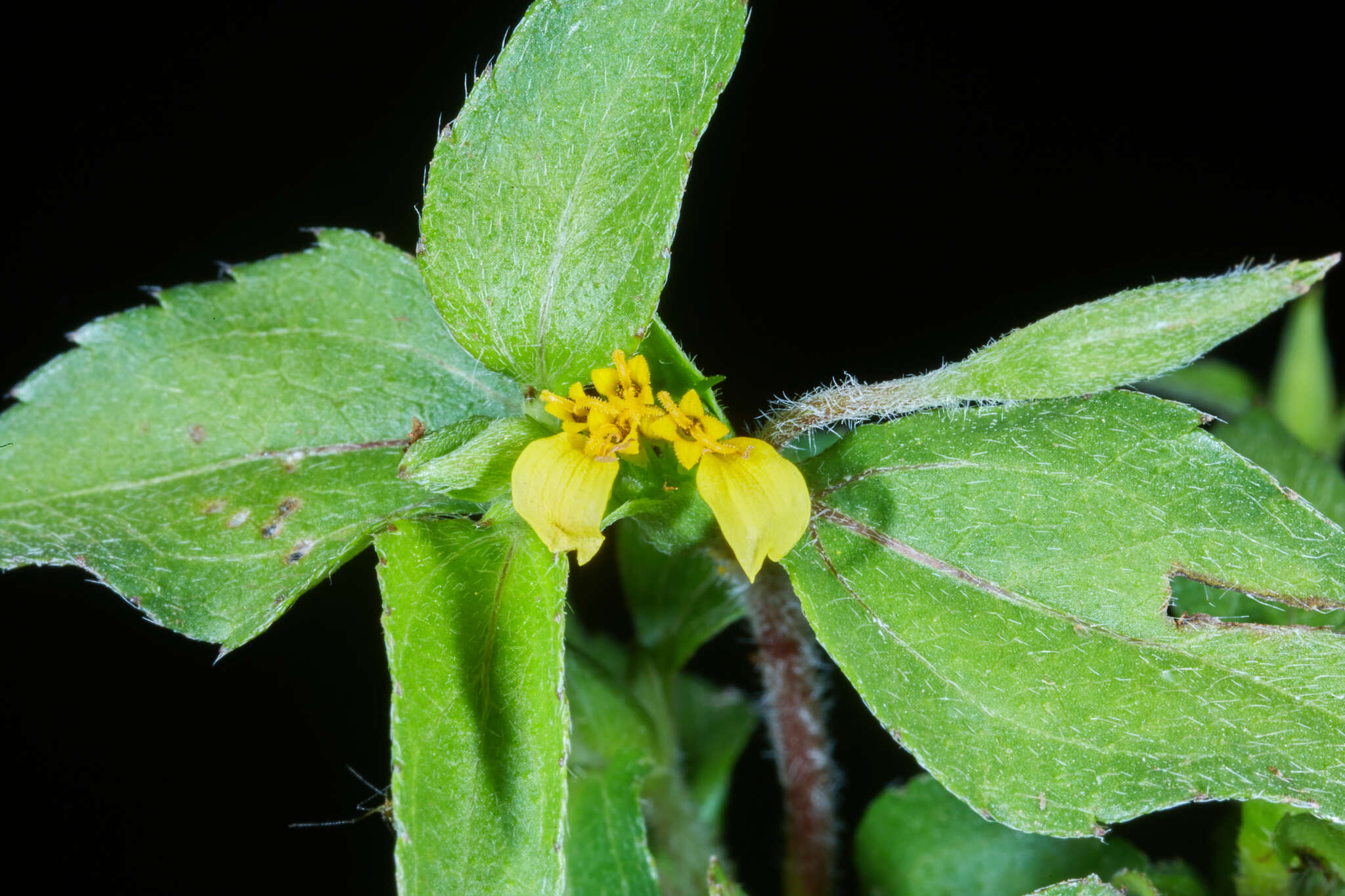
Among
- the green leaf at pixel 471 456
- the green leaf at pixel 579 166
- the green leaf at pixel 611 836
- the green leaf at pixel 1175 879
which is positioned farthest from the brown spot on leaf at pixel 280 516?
the green leaf at pixel 1175 879

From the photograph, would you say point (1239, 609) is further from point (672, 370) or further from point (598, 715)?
point (598, 715)

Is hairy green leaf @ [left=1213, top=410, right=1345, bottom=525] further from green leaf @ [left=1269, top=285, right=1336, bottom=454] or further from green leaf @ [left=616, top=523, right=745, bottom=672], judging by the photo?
green leaf @ [left=616, top=523, right=745, bottom=672]

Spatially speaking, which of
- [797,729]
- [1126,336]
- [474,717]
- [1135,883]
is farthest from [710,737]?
[1126,336]

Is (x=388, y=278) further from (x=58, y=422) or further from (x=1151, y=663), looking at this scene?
(x=1151, y=663)

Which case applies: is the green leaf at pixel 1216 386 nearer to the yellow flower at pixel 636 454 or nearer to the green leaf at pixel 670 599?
the green leaf at pixel 670 599

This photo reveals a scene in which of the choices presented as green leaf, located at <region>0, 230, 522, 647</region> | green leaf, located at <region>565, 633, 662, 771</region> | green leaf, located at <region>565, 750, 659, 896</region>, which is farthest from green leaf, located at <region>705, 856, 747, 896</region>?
green leaf, located at <region>0, 230, 522, 647</region>

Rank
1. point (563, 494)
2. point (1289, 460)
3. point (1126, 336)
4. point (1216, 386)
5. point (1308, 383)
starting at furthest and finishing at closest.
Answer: point (1216, 386)
point (1308, 383)
point (1289, 460)
point (563, 494)
point (1126, 336)
